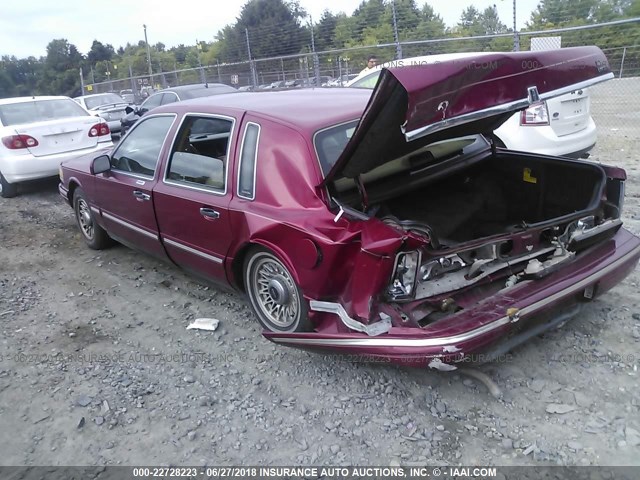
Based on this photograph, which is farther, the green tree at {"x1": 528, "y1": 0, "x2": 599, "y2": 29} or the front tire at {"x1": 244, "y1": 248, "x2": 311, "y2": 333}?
the green tree at {"x1": 528, "y1": 0, "x2": 599, "y2": 29}

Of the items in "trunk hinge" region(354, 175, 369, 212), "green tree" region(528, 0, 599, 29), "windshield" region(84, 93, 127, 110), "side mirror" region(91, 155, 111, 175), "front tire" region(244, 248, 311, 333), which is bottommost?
"front tire" region(244, 248, 311, 333)

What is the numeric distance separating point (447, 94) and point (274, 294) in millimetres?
1664

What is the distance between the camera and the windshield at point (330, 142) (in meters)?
3.20

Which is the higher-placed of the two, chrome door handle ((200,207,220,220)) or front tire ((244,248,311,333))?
chrome door handle ((200,207,220,220))

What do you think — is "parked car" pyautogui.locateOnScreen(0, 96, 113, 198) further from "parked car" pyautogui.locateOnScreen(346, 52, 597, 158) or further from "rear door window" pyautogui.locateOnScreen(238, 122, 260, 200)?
"rear door window" pyautogui.locateOnScreen(238, 122, 260, 200)

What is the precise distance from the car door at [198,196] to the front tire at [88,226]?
5.61ft

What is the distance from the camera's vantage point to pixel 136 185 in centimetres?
450

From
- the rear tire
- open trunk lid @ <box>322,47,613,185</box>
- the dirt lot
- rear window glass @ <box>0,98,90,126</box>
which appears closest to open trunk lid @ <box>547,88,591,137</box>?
the dirt lot

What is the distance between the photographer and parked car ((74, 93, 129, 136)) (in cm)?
1322

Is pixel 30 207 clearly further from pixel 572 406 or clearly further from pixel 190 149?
pixel 572 406

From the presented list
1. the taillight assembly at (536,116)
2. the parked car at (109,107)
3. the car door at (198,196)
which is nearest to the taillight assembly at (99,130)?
the parked car at (109,107)

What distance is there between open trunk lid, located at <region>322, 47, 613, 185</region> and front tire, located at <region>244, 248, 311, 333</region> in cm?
70

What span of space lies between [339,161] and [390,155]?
0.28 metres

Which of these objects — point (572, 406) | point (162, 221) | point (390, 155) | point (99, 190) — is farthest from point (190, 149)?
point (572, 406)
